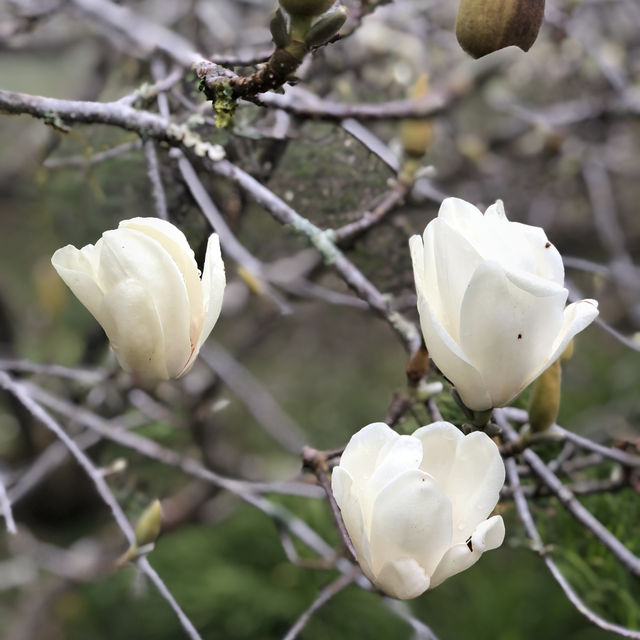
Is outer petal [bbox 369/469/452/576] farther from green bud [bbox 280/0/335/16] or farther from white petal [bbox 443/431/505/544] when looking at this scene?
green bud [bbox 280/0/335/16]

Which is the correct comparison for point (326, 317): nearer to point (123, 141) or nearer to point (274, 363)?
point (274, 363)

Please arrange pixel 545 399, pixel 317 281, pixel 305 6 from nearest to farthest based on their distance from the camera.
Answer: pixel 305 6 → pixel 545 399 → pixel 317 281

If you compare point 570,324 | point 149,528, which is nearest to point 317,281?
point 149,528

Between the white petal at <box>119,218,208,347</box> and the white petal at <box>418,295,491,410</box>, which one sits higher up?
the white petal at <box>119,218,208,347</box>

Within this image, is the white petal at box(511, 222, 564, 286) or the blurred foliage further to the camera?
the blurred foliage

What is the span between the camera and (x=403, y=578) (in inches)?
15.2

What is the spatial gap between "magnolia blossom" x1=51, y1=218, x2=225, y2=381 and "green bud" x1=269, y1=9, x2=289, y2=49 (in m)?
0.12

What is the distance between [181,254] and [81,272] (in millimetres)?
57

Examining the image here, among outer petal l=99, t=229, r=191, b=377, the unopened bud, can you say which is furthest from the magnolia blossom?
the unopened bud

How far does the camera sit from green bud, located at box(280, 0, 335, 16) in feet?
1.17

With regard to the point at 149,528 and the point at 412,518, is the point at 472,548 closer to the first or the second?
the point at 412,518

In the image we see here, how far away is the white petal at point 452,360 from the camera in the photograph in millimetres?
399

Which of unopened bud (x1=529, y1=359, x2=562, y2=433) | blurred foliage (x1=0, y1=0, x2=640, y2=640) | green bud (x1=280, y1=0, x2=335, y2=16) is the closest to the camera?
green bud (x1=280, y1=0, x2=335, y2=16)

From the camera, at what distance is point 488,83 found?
4.77ft
